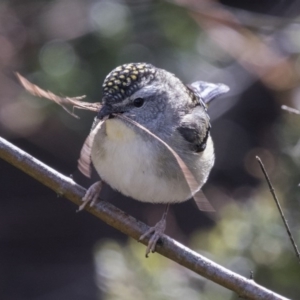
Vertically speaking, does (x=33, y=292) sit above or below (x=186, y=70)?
below

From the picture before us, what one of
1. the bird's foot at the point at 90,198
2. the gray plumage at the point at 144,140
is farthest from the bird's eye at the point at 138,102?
the bird's foot at the point at 90,198

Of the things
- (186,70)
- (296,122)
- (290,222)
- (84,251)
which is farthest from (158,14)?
(84,251)

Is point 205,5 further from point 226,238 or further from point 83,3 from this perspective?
point 226,238

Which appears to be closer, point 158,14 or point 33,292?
point 158,14

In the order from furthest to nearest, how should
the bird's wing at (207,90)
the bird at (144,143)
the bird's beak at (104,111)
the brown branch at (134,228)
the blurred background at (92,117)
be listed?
1. the bird's wing at (207,90)
2. the blurred background at (92,117)
3. the bird at (144,143)
4. the bird's beak at (104,111)
5. the brown branch at (134,228)

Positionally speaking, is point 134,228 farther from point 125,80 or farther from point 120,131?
point 125,80

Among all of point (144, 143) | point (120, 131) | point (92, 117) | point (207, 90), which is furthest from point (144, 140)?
point (92, 117)

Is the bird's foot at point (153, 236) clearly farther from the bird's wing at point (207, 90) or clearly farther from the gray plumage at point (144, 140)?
the bird's wing at point (207, 90)

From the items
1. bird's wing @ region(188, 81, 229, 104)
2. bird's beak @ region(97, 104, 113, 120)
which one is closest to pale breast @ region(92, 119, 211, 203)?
bird's beak @ region(97, 104, 113, 120)
